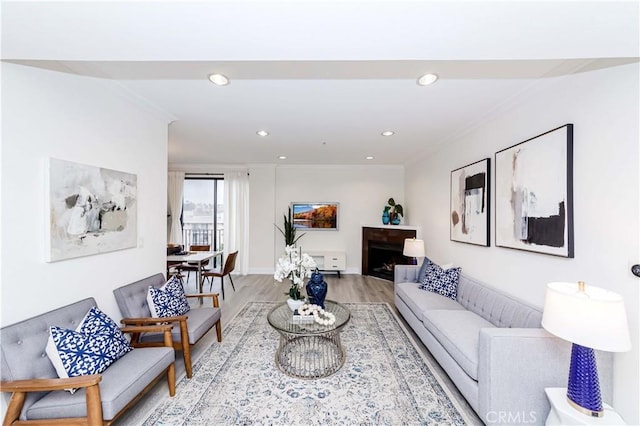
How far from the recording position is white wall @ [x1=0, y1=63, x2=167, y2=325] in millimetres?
1561

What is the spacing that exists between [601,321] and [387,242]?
430 cm

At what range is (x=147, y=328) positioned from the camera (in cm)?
211

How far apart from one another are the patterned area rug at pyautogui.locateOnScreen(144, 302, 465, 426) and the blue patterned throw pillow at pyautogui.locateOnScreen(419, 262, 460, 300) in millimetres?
775

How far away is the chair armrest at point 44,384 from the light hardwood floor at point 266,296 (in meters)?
0.66

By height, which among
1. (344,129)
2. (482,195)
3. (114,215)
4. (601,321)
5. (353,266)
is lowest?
(353,266)

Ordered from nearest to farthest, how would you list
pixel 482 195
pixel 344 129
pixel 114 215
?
pixel 114 215 < pixel 482 195 < pixel 344 129

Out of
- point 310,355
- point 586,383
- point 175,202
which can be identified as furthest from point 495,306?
point 175,202

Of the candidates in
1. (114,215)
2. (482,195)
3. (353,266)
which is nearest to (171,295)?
(114,215)

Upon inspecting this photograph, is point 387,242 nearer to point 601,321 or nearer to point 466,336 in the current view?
point 466,336

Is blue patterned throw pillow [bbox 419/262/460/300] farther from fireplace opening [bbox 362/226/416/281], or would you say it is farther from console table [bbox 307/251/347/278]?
console table [bbox 307/251/347/278]

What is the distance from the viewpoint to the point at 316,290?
275cm

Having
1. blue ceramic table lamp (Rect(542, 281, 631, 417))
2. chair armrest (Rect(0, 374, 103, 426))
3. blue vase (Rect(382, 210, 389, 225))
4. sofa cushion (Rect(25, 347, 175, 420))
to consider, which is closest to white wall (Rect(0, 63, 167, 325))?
chair armrest (Rect(0, 374, 103, 426))

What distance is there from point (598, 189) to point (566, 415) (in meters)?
1.37

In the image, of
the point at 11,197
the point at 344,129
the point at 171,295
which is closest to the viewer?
the point at 11,197
